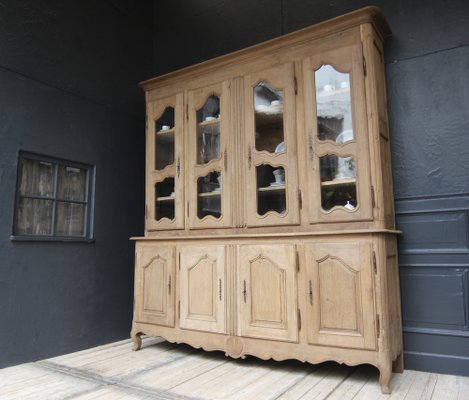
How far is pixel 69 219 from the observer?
9.87ft

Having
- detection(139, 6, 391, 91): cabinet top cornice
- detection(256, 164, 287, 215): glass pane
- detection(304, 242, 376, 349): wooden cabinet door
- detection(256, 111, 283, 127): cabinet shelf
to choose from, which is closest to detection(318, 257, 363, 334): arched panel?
detection(304, 242, 376, 349): wooden cabinet door

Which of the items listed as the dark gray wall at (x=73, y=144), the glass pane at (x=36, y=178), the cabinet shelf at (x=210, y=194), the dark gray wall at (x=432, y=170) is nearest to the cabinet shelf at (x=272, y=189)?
the cabinet shelf at (x=210, y=194)

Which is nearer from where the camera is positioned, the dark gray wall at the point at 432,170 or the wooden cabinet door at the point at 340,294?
the wooden cabinet door at the point at 340,294

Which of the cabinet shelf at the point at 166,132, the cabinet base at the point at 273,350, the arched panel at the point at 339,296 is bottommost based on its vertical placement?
the cabinet base at the point at 273,350

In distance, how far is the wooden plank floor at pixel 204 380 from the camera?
202cm

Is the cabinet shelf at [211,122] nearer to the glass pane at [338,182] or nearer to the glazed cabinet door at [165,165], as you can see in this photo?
the glazed cabinet door at [165,165]

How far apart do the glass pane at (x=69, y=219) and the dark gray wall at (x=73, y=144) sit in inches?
4.1

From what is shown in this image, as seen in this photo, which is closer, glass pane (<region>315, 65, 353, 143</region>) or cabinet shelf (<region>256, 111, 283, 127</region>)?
glass pane (<region>315, 65, 353, 143</region>)

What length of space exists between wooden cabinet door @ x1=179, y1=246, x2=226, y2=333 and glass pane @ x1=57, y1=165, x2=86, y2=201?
99 cm

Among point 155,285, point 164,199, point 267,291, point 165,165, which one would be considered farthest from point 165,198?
point 267,291

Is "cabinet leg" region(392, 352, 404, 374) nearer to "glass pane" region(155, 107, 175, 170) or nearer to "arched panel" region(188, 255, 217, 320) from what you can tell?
"arched panel" region(188, 255, 217, 320)

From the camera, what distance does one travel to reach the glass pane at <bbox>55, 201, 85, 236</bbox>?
2934 millimetres

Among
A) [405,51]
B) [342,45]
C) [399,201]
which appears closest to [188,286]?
[399,201]

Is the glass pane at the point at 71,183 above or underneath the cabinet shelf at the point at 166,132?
underneath
